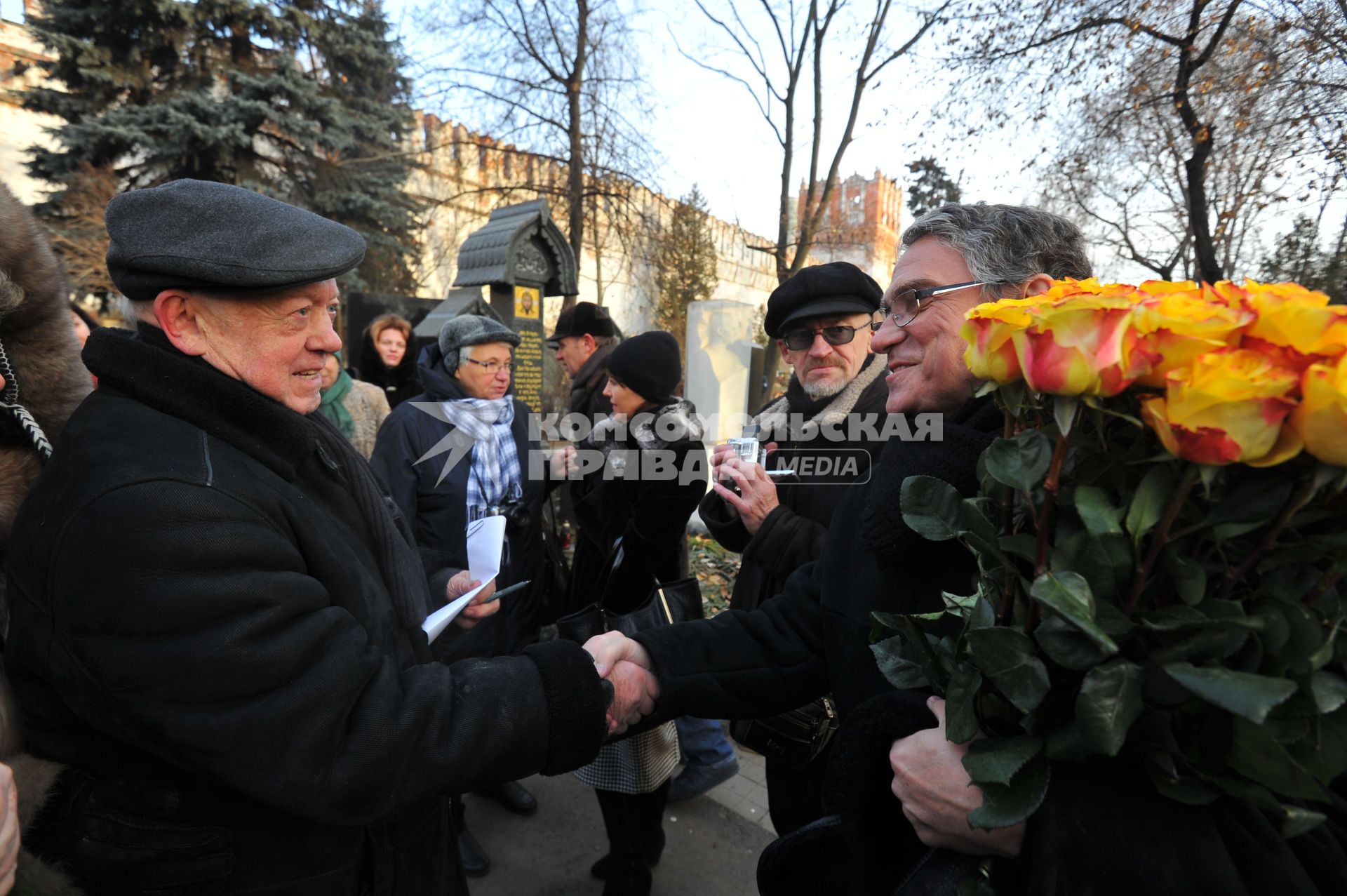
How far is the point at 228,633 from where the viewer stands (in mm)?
1143

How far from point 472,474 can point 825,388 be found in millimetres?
1785

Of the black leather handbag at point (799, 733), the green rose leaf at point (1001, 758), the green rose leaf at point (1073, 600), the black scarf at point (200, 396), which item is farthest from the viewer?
the black leather handbag at point (799, 733)

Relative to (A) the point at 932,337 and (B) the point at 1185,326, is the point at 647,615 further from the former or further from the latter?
(B) the point at 1185,326

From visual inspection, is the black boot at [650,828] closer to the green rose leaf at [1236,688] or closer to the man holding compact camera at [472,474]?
the man holding compact camera at [472,474]

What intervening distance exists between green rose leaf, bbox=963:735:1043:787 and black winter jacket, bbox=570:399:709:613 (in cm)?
234

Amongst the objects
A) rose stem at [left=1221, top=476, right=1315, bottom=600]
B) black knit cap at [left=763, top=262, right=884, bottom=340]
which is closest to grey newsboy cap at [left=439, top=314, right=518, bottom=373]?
black knit cap at [left=763, top=262, right=884, bottom=340]

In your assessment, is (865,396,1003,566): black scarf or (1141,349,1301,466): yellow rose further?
(865,396,1003,566): black scarf

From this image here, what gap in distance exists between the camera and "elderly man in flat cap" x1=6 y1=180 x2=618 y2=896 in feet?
3.76

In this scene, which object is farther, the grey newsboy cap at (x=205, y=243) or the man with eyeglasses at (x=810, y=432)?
the man with eyeglasses at (x=810, y=432)

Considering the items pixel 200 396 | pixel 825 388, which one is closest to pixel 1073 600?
pixel 200 396

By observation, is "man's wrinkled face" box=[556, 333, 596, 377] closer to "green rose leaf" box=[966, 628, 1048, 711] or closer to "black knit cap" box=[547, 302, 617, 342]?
"black knit cap" box=[547, 302, 617, 342]

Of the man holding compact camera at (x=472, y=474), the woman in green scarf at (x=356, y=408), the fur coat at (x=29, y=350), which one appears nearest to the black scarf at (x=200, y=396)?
the fur coat at (x=29, y=350)

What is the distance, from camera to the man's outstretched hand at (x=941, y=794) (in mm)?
1025

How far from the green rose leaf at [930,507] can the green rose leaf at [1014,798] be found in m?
0.33
